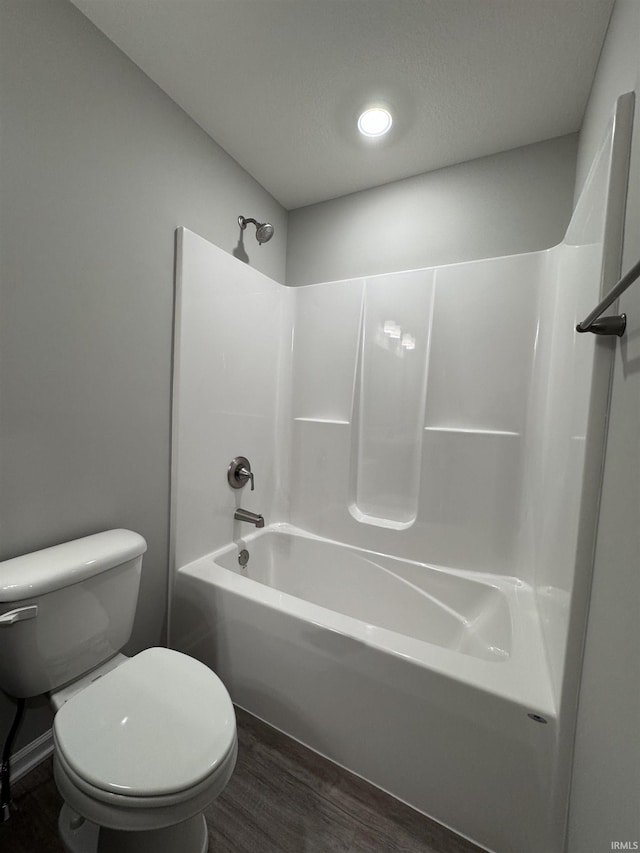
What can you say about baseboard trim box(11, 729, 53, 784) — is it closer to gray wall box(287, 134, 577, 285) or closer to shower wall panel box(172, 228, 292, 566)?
shower wall panel box(172, 228, 292, 566)

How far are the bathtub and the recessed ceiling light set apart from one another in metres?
2.11

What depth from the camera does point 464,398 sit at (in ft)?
5.71

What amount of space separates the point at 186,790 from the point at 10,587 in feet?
2.22

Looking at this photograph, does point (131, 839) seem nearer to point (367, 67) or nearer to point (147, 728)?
point (147, 728)

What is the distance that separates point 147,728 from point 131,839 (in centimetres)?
39

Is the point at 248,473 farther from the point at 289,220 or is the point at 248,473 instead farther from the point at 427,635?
the point at 289,220

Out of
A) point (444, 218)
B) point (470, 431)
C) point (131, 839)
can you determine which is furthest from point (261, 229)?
point (131, 839)

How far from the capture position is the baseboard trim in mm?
1147

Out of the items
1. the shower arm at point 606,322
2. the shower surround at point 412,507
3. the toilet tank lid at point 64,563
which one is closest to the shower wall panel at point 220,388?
the shower surround at point 412,507

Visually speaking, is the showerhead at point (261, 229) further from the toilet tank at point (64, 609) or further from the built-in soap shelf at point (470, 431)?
the toilet tank at point (64, 609)

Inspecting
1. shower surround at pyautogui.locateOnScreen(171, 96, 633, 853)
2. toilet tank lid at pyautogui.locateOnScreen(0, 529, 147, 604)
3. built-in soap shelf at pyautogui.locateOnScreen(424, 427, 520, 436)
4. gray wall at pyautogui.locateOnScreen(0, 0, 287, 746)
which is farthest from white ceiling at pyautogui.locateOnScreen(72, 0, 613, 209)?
toilet tank lid at pyautogui.locateOnScreen(0, 529, 147, 604)

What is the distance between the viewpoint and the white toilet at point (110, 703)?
0.76 meters

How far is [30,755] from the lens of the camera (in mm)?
1179

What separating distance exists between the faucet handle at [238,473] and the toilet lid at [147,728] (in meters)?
0.90
